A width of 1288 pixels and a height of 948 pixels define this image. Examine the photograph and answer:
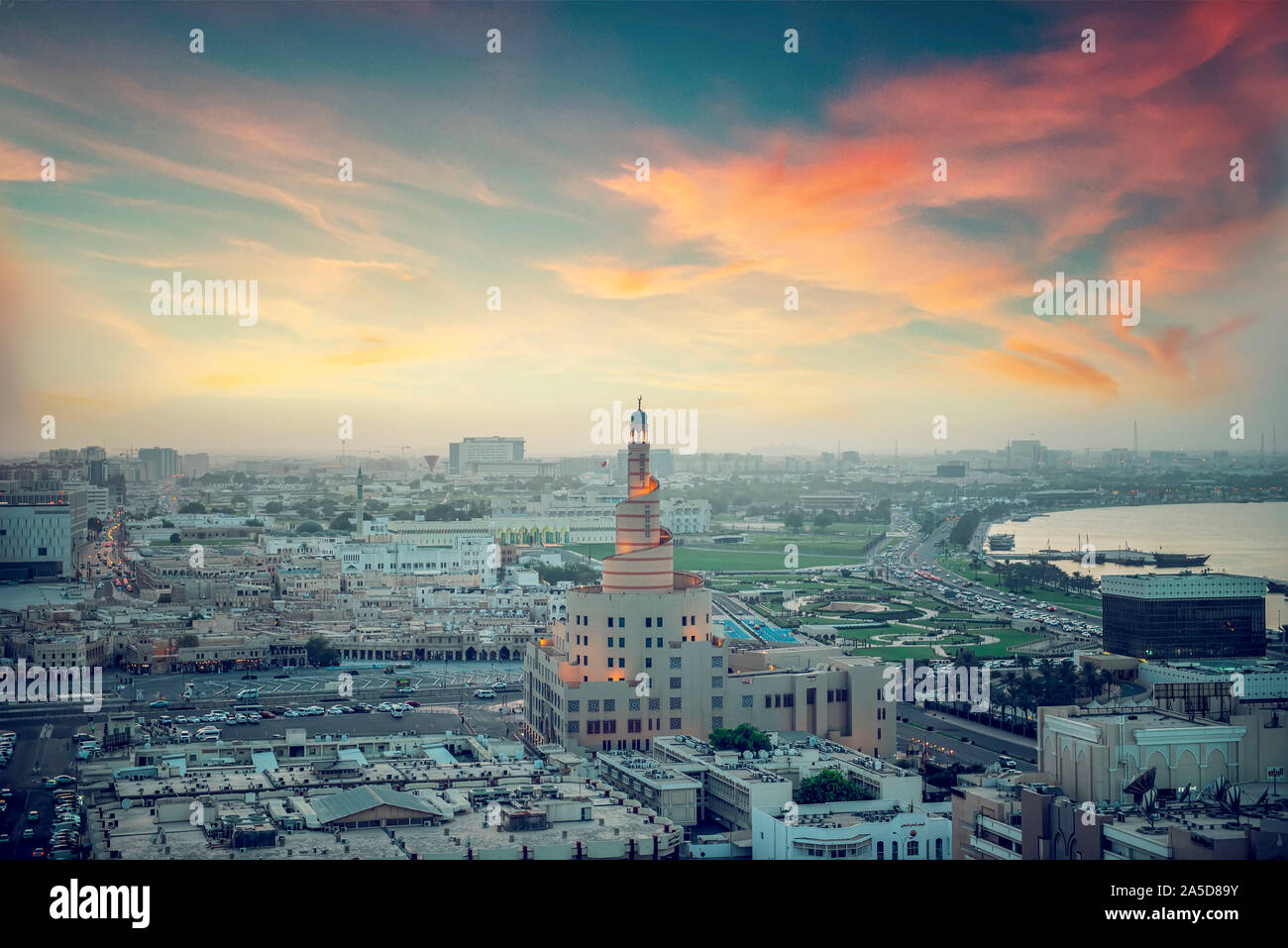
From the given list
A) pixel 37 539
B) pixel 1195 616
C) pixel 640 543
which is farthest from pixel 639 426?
pixel 37 539

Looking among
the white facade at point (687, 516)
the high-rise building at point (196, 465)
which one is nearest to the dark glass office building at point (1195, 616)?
the white facade at point (687, 516)

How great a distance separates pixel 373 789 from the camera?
27.3 feet

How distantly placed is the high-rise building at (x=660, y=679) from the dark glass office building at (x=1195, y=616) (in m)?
7.52

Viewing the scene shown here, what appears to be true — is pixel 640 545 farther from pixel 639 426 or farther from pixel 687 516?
pixel 687 516

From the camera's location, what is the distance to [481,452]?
67875 mm

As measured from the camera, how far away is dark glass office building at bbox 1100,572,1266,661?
18000 millimetres

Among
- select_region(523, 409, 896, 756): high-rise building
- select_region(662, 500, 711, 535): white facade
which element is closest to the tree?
select_region(523, 409, 896, 756): high-rise building

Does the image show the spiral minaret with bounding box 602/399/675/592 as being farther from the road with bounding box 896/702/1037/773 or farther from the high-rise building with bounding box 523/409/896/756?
the road with bounding box 896/702/1037/773

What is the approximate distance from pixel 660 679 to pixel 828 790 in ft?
9.64

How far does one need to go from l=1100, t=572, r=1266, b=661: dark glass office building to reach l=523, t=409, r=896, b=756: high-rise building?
752cm

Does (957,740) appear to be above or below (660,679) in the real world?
below

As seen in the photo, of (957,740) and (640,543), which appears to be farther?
(957,740)

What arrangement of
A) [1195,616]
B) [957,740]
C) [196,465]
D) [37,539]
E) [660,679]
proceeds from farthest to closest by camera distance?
[196,465]
[37,539]
[1195,616]
[957,740]
[660,679]
